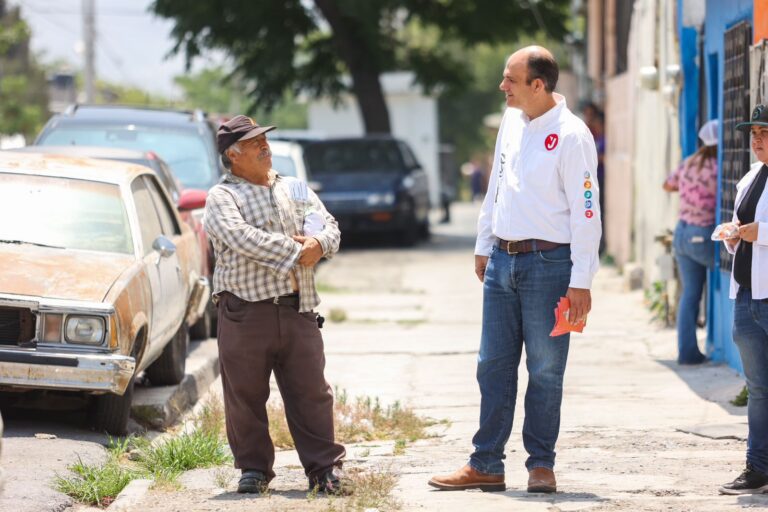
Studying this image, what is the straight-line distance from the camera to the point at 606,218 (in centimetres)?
2048

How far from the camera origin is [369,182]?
22.7m

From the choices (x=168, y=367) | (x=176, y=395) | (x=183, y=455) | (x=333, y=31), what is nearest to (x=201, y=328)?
(x=168, y=367)

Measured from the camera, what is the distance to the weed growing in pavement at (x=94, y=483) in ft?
21.8

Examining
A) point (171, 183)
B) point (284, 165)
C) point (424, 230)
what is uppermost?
point (284, 165)

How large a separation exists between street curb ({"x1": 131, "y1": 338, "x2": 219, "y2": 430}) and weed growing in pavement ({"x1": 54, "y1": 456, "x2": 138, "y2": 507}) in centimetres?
177

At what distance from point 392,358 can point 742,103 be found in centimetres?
364

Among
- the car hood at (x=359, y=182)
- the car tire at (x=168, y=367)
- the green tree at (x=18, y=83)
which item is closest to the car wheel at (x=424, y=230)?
the car hood at (x=359, y=182)

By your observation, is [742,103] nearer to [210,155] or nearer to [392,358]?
[392,358]

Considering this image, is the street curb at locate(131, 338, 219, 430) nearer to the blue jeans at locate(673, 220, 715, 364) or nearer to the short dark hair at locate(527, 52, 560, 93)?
the blue jeans at locate(673, 220, 715, 364)

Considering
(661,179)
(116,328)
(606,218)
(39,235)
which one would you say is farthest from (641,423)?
(606,218)

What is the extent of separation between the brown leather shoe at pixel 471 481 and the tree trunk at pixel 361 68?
2179 cm

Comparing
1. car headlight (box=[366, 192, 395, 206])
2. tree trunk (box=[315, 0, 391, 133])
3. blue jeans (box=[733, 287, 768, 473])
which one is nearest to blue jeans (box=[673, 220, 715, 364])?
blue jeans (box=[733, 287, 768, 473])

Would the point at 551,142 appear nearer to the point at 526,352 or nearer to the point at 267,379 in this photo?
the point at 526,352

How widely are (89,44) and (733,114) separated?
27.4 m
